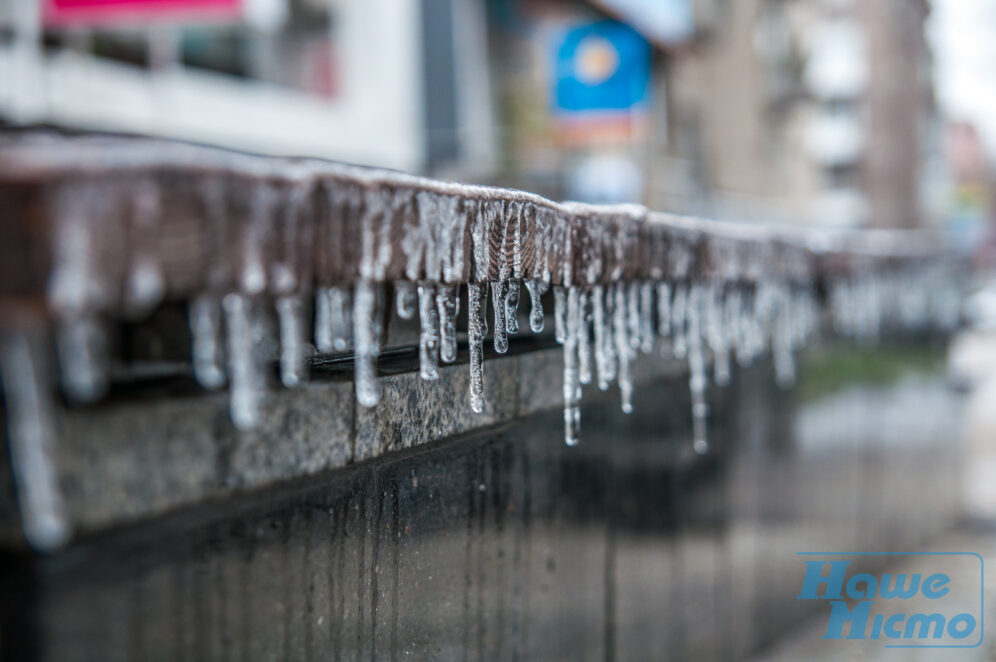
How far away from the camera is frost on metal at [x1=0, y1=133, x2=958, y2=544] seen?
34.5 inches

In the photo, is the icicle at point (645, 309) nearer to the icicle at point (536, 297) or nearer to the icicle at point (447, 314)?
the icicle at point (536, 297)

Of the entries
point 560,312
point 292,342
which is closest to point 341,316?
point 292,342

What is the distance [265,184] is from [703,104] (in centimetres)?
2029

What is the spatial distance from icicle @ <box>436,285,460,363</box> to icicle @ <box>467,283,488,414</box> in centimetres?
3

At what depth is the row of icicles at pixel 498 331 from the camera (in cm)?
117

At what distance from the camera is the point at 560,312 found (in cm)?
212

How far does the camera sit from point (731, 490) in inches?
151

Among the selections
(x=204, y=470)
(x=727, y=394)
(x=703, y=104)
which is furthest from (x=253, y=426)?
(x=703, y=104)

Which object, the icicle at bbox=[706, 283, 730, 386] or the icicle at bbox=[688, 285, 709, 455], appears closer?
the icicle at bbox=[688, 285, 709, 455]

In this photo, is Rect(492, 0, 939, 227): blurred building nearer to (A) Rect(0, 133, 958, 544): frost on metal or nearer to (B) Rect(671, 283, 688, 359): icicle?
(B) Rect(671, 283, 688, 359): icicle

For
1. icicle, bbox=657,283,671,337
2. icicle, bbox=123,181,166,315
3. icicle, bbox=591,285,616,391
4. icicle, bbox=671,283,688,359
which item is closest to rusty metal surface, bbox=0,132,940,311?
icicle, bbox=123,181,166,315

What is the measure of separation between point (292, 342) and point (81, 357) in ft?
1.14

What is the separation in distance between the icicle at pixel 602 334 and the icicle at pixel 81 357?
1.26 meters

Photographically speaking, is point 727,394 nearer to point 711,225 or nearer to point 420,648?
point 711,225
